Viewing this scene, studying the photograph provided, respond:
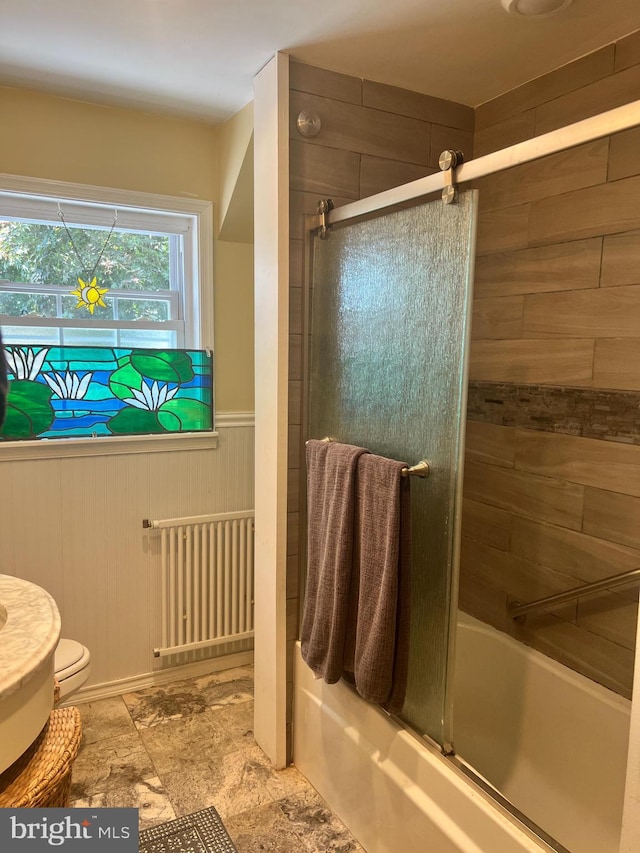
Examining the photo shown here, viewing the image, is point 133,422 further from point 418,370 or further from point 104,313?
point 418,370

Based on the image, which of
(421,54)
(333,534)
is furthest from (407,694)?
(421,54)

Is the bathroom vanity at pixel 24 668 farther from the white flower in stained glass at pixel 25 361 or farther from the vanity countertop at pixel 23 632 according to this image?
the white flower in stained glass at pixel 25 361

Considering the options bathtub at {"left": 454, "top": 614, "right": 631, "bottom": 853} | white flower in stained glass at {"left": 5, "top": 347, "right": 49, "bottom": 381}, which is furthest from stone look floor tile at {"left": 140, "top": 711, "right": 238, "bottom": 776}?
white flower in stained glass at {"left": 5, "top": 347, "right": 49, "bottom": 381}

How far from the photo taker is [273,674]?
2.16 meters

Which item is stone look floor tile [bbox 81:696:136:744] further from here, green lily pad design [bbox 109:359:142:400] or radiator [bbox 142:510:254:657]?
green lily pad design [bbox 109:359:142:400]

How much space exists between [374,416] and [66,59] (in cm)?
148

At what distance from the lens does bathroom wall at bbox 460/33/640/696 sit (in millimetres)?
1810

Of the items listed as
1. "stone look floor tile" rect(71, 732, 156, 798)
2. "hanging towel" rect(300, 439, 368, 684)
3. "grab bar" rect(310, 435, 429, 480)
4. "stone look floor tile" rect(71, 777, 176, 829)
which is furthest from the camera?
"stone look floor tile" rect(71, 732, 156, 798)

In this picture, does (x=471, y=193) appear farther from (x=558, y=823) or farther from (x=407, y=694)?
(x=558, y=823)

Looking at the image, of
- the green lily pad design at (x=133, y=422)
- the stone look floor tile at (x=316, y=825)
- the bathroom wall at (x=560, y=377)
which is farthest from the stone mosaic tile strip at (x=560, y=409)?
the stone look floor tile at (x=316, y=825)

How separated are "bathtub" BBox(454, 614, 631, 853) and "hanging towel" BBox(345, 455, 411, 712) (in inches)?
20.4

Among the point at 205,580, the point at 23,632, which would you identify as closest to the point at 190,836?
the point at 205,580

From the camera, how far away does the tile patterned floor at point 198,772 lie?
1.90 m

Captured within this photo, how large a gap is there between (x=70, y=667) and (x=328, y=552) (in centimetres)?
102
